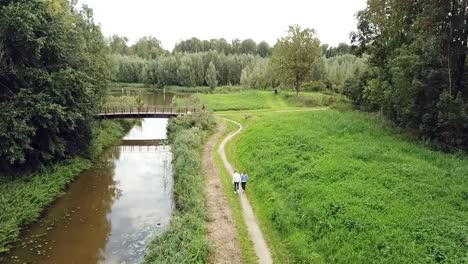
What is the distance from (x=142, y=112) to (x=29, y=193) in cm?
2489

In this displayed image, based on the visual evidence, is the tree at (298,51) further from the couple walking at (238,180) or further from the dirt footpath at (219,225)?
the couple walking at (238,180)

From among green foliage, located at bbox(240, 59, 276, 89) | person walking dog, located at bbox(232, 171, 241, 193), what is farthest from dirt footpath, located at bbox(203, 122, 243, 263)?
green foliage, located at bbox(240, 59, 276, 89)

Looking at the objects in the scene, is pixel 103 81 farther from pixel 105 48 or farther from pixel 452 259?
pixel 452 259

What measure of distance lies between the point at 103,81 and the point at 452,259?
4009 centimetres

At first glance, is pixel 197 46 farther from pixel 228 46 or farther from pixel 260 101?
pixel 260 101

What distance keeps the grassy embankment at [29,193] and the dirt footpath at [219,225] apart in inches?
438

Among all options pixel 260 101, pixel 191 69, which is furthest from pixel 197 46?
pixel 260 101

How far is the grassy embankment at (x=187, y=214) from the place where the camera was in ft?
60.5

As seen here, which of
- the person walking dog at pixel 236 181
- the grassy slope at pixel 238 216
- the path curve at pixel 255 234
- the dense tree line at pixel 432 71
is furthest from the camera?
the dense tree line at pixel 432 71

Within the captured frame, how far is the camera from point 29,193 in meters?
27.7

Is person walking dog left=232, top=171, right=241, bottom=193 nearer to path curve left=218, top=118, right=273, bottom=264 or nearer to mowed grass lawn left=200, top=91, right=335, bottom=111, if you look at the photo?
path curve left=218, top=118, right=273, bottom=264

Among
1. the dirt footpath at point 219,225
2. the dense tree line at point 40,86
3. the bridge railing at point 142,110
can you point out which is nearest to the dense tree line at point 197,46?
the bridge railing at point 142,110

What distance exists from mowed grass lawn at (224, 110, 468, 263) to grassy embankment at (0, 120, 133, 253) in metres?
14.1

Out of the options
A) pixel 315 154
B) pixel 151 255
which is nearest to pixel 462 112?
pixel 315 154
